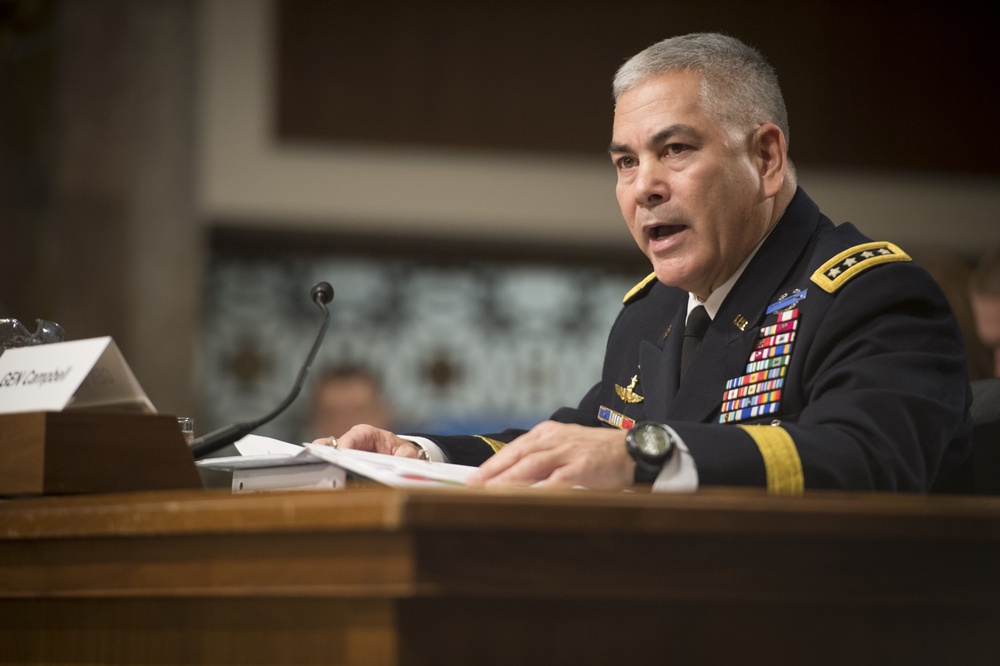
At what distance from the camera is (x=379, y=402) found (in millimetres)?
4715

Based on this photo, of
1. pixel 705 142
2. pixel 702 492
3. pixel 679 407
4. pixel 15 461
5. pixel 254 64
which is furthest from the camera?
pixel 254 64

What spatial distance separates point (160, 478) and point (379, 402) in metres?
3.41

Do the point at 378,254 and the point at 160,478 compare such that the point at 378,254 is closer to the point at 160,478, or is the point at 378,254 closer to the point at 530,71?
the point at 530,71

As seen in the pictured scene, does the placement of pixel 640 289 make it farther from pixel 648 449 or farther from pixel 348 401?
pixel 348 401

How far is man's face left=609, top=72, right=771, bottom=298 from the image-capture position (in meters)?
1.87

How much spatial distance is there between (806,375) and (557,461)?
57cm

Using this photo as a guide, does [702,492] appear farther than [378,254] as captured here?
No

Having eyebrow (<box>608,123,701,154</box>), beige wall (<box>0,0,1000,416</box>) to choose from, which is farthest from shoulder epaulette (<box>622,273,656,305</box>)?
beige wall (<box>0,0,1000,416</box>)

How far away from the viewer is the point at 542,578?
0.93 meters

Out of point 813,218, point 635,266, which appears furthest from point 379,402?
point 813,218

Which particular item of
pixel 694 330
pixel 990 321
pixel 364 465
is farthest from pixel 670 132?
pixel 990 321

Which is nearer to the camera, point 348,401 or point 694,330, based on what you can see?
point 694,330

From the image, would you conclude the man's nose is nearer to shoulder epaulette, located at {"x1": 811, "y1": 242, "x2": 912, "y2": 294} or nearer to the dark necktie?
the dark necktie

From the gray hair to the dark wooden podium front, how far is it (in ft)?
3.16
